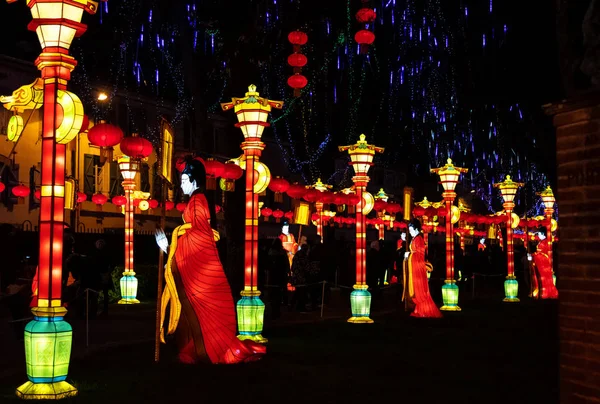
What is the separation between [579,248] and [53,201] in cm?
515

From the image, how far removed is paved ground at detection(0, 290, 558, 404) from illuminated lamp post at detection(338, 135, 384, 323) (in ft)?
1.94

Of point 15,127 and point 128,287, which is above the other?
point 15,127

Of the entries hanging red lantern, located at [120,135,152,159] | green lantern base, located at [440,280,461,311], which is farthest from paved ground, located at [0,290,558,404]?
green lantern base, located at [440,280,461,311]

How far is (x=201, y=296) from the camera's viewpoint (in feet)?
31.8

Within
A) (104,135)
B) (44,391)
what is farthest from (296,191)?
(44,391)

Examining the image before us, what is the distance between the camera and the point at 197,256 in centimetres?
970

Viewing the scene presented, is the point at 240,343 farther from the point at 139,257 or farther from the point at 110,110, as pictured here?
the point at 110,110

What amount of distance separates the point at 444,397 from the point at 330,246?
13074 millimetres

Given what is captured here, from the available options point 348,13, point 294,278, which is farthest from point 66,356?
point 294,278

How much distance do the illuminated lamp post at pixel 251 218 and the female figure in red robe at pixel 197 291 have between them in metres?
2.71

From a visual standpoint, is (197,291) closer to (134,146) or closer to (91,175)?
(134,146)

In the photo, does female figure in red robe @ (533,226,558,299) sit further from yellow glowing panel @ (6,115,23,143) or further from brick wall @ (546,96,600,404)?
brick wall @ (546,96,600,404)

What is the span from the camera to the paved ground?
8.29 metres

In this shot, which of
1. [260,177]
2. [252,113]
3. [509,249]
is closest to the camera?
[252,113]
